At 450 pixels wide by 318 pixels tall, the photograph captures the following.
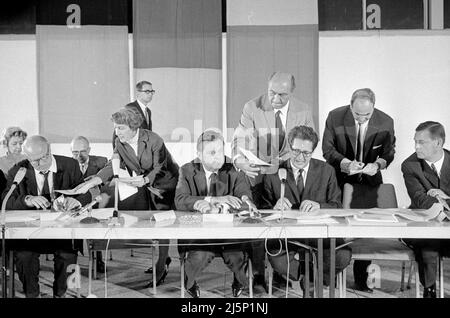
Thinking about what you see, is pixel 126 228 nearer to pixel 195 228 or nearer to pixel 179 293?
pixel 195 228

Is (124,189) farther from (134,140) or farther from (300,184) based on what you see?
(300,184)

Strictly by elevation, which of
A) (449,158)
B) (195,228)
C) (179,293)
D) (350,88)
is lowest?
(179,293)

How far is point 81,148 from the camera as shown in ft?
14.9

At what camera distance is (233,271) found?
3.94m

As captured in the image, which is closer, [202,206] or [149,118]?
[202,206]

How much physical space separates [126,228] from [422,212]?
192 cm

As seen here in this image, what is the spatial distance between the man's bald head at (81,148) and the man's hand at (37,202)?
48cm

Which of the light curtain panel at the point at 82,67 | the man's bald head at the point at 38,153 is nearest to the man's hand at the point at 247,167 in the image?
the light curtain panel at the point at 82,67

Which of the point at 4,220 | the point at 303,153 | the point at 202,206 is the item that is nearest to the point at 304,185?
the point at 303,153

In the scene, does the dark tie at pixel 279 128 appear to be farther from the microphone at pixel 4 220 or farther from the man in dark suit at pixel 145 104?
the microphone at pixel 4 220

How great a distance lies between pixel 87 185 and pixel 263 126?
1401 mm

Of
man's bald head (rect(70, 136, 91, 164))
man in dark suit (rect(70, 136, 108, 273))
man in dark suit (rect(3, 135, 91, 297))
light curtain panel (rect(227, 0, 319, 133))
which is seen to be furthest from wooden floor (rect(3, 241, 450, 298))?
light curtain panel (rect(227, 0, 319, 133))

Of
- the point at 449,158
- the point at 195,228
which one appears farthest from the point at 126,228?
the point at 449,158

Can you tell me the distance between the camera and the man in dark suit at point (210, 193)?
3842 millimetres
